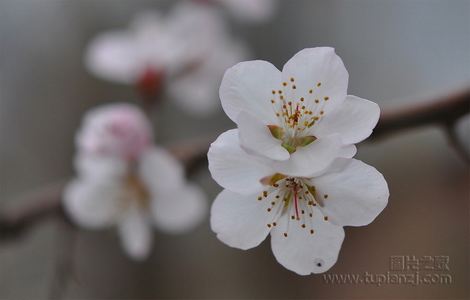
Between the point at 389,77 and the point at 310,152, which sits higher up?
the point at 310,152

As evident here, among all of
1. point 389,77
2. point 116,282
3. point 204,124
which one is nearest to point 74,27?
point 204,124

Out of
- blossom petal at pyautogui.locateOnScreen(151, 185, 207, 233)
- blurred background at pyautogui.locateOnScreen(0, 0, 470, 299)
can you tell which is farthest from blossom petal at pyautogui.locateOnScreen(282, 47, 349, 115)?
blossom petal at pyautogui.locateOnScreen(151, 185, 207, 233)

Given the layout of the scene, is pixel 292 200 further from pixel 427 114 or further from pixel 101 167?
pixel 101 167

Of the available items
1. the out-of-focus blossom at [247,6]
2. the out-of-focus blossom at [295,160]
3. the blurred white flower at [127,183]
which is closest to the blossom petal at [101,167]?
the blurred white flower at [127,183]

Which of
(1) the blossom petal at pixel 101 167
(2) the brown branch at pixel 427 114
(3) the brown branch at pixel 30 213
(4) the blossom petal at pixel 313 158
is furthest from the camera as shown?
(3) the brown branch at pixel 30 213

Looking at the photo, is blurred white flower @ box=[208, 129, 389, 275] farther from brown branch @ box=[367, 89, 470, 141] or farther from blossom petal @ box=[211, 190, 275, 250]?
brown branch @ box=[367, 89, 470, 141]

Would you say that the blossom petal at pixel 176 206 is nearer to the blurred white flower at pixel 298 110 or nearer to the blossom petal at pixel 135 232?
the blossom petal at pixel 135 232

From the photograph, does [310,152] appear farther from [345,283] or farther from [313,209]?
[345,283]
